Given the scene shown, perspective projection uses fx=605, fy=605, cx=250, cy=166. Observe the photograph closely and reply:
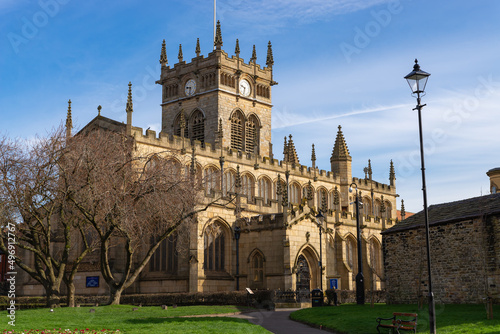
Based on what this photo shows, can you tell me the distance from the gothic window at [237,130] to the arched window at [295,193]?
6.61m

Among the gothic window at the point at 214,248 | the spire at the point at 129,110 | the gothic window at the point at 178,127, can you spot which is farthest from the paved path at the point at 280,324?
the gothic window at the point at 178,127

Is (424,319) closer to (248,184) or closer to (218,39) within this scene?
(248,184)

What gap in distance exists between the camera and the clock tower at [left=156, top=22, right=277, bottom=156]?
5856 cm

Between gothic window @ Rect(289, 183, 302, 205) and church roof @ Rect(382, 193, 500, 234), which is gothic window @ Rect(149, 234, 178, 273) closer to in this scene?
church roof @ Rect(382, 193, 500, 234)

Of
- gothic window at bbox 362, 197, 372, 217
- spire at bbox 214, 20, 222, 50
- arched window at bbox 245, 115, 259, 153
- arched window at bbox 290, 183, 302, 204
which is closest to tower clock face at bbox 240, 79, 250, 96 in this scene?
arched window at bbox 245, 115, 259, 153

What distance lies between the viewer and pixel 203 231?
38.3m

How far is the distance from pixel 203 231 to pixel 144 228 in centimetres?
695

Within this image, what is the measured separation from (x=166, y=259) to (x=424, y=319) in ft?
75.2

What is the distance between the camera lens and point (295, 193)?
57156mm

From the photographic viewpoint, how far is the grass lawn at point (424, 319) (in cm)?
1681

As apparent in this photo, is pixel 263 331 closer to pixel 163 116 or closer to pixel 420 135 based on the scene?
pixel 420 135

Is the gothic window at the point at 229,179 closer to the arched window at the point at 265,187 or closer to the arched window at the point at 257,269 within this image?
the arched window at the point at 265,187

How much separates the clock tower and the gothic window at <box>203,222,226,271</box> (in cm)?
1858

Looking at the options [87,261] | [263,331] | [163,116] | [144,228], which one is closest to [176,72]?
[163,116]
